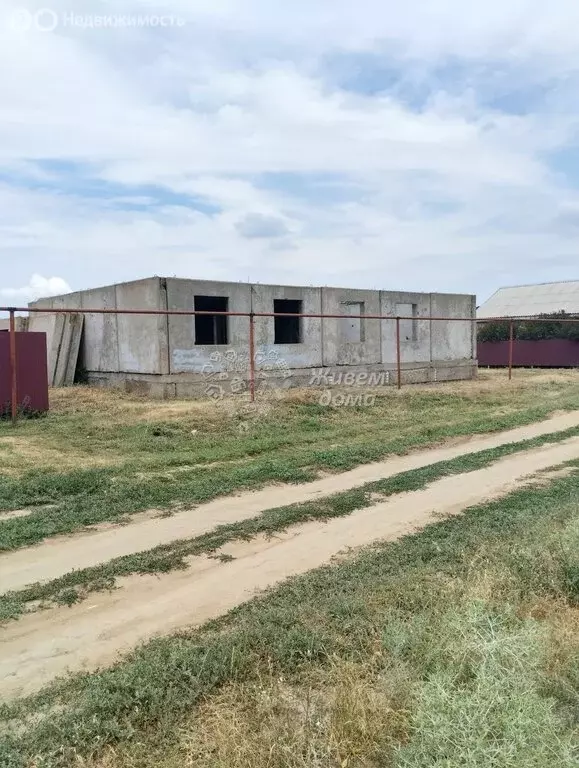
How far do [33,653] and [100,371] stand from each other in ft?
48.4

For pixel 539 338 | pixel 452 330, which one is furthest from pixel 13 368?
pixel 539 338

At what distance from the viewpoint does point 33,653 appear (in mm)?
3355

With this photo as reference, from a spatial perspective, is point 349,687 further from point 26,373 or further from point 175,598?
point 26,373

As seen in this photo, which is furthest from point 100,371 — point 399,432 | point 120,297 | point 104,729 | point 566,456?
point 104,729

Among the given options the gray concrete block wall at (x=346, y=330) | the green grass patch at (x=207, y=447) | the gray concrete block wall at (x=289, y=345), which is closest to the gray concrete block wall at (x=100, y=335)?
the gray concrete block wall at (x=289, y=345)

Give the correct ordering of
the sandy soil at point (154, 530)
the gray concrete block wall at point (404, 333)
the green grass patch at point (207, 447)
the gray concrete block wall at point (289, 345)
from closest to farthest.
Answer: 1. the sandy soil at point (154, 530)
2. the green grass patch at point (207, 447)
3. the gray concrete block wall at point (289, 345)
4. the gray concrete block wall at point (404, 333)

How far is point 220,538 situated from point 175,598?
3.87ft

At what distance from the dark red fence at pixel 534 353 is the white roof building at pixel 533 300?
6.51m

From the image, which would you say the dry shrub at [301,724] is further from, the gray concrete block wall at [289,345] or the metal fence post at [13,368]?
the gray concrete block wall at [289,345]

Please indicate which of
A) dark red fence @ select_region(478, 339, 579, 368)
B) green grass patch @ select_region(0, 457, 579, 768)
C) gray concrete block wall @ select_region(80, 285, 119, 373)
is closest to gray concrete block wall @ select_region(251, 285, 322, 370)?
gray concrete block wall @ select_region(80, 285, 119, 373)

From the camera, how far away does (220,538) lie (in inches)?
205

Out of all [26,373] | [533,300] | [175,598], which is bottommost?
[175,598]

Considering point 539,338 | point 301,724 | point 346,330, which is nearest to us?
point 301,724

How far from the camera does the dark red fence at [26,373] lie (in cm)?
1127
